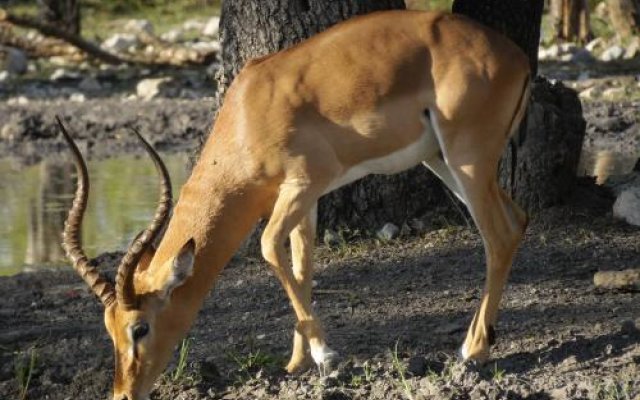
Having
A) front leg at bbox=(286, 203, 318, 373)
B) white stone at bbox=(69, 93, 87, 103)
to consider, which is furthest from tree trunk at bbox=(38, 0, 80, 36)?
front leg at bbox=(286, 203, 318, 373)

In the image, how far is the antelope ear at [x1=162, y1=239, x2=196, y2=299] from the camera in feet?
19.6

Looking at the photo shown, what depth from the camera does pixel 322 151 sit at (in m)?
6.46

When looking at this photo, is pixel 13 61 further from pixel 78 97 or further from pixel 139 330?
pixel 139 330

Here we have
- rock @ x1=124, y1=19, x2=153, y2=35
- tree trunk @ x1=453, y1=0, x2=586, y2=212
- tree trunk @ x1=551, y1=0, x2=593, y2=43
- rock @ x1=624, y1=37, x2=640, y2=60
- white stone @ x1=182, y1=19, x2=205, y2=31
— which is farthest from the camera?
white stone @ x1=182, y1=19, x2=205, y2=31

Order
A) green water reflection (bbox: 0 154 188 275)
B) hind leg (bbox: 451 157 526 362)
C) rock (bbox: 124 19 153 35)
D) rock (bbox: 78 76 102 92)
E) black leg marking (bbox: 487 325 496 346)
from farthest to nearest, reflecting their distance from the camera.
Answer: rock (bbox: 124 19 153 35) < rock (bbox: 78 76 102 92) < green water reflection (bbox: 0 154 188 275) < black leg marking (bbox: 487 325 496 346) < hind leg (bbox: 451 157 526 362)

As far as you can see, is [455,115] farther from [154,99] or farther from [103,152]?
[154,99]

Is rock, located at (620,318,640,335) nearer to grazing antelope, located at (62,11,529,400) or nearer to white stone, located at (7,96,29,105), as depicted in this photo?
grazing antelope, located at (62,11,529,400)

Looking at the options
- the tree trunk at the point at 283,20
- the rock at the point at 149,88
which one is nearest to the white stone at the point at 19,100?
the rock at the point at 149,88

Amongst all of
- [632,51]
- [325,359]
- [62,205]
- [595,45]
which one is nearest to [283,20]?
[325,359]

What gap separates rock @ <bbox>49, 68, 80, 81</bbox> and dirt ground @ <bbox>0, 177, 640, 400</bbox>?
34.2 feet

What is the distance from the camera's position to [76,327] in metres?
7.79

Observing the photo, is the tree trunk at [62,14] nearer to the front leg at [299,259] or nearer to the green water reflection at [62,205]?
the green water reflection at [62,205]

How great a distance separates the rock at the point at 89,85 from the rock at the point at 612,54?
270 inches

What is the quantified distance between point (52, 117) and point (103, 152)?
1.16 meters
